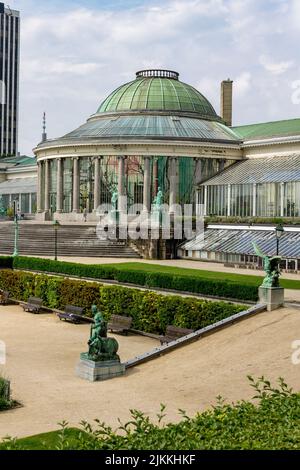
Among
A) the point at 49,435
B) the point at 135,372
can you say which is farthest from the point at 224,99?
the point at 49,435

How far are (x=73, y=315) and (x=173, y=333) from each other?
24.2 ft

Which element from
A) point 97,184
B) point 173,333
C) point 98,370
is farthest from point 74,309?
point 97,184

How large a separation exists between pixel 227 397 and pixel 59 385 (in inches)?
219

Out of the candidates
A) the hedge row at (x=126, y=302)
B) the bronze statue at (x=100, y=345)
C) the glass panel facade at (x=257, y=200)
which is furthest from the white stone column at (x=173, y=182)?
the bronze statue at (x=100, y=345)

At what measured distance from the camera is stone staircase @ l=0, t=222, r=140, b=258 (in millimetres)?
A: 56594

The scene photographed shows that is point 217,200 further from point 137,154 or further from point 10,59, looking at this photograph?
point 10,59

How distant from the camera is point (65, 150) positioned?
254ft

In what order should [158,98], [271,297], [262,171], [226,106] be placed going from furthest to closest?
[226,106]
[158,98]
[262,171]
[271,297]

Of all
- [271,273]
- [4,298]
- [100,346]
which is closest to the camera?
[100,346]

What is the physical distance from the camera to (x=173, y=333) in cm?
2681

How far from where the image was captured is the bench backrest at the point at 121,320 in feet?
98.4

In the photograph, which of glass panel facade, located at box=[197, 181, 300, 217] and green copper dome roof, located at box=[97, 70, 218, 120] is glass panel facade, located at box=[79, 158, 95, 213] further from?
glass panel facade, located at box=[197, 181, 300, 217]
